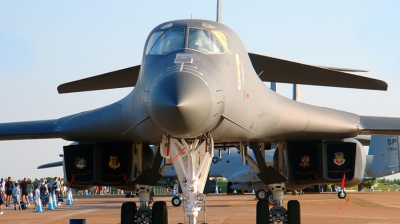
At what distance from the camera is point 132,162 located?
12.0 m

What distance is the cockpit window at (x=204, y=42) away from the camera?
9062 mm

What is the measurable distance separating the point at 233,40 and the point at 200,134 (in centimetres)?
180

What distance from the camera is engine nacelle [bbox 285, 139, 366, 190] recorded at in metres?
11.8

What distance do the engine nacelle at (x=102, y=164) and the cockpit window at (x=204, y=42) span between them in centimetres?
335

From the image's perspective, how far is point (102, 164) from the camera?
1191cm

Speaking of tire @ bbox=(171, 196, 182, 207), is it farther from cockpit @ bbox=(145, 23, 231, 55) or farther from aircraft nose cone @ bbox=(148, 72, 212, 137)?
aircraft nose cone @ bbox=(148, 72, 212, 137)

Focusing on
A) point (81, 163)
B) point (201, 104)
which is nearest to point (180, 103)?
point (201, 104)

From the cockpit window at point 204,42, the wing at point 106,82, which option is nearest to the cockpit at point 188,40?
the cockpit window at point 204,42

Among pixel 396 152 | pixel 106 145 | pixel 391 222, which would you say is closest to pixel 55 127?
pixel 106 145

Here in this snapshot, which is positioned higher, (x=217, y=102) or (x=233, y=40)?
(x=233, y=40)

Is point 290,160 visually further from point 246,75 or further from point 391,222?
point 391,222

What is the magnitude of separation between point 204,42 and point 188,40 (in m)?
0.25

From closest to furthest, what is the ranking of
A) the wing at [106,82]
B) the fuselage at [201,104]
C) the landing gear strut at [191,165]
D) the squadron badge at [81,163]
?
the fuselage at [201,104] → the landing gear strut at [191,165] → the squadron badge at [81,163] → the wing at [106,82]

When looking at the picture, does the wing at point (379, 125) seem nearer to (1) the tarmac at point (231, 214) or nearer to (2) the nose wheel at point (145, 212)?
(1) the tarmac at point (231, 214)
